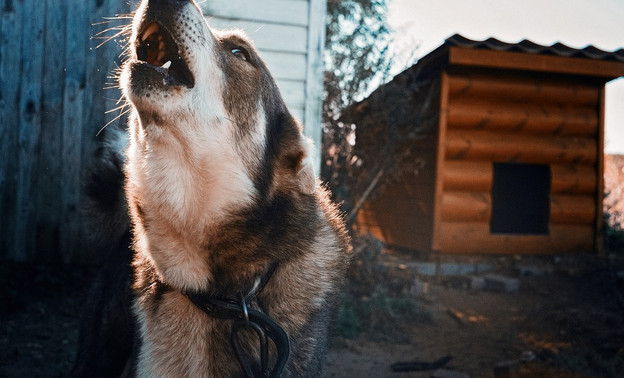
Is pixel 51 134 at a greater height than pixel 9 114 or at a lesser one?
lesser

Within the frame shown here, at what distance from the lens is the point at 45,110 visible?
4.42 m

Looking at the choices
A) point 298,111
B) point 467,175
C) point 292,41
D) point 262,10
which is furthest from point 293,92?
point 467,175

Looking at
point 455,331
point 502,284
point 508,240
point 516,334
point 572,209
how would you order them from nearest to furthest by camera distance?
point 516,334, point 455,331, point 502,284, point 508,240, point 572,209

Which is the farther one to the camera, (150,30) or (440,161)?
(440,161)

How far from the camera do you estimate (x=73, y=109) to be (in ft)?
14.5

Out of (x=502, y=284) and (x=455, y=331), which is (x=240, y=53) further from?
(x=502, y=284)

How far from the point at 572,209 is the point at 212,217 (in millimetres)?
7239

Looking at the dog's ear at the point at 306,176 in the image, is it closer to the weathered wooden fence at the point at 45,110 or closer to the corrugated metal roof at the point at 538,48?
the weathered wooden fence at the point at 45,110

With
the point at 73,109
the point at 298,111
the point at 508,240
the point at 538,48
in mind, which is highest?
the point at 538,48

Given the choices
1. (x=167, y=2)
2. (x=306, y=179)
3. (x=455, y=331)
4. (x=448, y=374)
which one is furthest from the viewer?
(x=455, y=331)

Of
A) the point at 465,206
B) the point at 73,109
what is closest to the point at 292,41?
the point at 73,109

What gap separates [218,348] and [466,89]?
20.4ft

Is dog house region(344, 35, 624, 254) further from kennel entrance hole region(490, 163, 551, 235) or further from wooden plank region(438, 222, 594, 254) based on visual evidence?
kennel entrance hole region(490, 163, 551, 235)

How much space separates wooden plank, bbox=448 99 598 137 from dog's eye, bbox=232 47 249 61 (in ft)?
17.5
